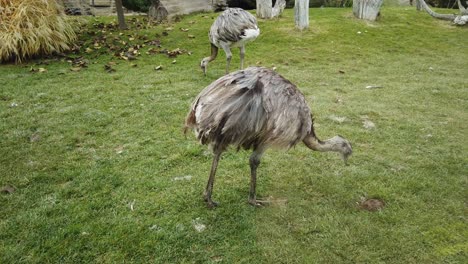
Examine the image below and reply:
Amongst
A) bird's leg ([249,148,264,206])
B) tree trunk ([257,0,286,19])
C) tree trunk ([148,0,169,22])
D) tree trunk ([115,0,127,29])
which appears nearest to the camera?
bird's leg ([249,148,264,206])

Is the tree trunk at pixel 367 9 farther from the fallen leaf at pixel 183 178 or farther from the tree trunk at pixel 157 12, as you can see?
the fallen leaf at pixel 183 178

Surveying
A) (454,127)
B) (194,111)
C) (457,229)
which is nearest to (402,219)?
(457,229)

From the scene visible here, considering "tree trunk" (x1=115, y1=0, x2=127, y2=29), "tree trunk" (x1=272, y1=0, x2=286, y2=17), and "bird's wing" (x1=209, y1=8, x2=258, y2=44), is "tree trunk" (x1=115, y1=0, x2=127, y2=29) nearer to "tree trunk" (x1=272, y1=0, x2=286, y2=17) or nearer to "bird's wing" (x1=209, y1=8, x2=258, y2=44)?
"bird's wing" (x1=209, y1=8, x2=258, y2=44)

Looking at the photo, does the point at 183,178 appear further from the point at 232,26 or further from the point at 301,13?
the point at 301,13

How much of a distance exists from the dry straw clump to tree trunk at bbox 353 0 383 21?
25.1ft

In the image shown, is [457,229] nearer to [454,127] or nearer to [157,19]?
[454,127]

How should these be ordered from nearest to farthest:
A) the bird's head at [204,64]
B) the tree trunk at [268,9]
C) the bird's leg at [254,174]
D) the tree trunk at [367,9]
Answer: the bird's leg at [254,174]
the bird's head at [204,64]
the tree trunk at [268,9]
the tree trunk at [367,9]

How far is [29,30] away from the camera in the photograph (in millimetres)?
7285

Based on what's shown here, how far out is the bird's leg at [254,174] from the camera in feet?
11.0

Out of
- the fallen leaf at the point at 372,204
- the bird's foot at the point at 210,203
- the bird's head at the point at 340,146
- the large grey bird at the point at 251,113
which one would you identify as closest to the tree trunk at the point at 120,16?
the large grey bird at the point at 251,113

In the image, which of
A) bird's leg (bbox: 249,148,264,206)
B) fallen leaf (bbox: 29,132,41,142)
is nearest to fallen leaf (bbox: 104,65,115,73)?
fallen leaf (bbox: 29,132,41,142)

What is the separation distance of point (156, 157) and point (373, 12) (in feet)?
28.2

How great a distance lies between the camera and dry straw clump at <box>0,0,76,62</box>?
7.11 meters

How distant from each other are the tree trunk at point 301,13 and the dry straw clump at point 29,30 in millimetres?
5390
